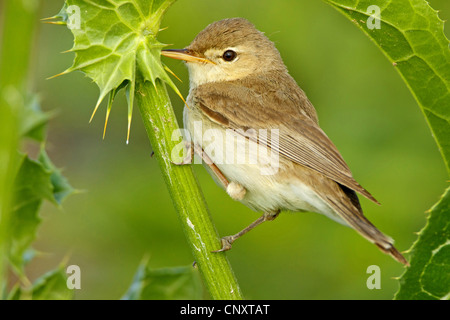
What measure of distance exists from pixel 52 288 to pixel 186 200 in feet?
2.57

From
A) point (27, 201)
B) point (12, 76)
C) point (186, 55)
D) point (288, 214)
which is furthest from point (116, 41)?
A: point (288, 214)

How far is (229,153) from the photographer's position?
329 cm

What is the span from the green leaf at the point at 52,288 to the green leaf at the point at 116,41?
85cm

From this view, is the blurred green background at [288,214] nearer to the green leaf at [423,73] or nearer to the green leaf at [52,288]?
the green leaf at [52,288]

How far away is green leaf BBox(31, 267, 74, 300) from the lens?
2436mm

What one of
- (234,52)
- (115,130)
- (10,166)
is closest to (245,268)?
(234,52)

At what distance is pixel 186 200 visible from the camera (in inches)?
84.0

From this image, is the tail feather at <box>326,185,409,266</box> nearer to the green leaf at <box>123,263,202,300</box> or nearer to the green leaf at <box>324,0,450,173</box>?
the green leaf at <box>324,0,450,173</box>

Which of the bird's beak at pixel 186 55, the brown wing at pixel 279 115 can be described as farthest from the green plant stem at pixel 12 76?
the bird's beak at pixel 186 55

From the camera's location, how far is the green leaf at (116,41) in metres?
2.05

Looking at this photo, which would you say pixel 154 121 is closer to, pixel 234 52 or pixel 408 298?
pixel 408 298
